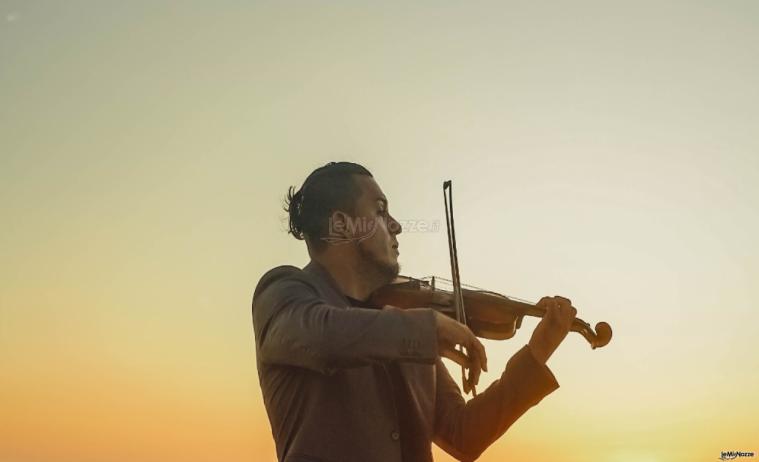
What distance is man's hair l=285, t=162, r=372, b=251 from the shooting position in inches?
169

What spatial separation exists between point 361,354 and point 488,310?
5.27ft

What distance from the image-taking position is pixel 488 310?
15.0 ft

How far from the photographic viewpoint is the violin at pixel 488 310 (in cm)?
453

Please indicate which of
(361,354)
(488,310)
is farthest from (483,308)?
(361,354)

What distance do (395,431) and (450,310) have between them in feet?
3.59

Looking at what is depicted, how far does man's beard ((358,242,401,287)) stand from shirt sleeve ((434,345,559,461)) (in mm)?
801

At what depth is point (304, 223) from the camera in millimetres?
4402

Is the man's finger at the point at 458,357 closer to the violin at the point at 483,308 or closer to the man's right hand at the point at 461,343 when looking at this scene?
the man's right hand at the point at 461,343

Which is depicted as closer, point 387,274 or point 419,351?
point 419,351

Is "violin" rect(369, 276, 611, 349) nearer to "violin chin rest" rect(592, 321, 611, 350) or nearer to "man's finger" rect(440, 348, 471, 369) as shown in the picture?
"violin chin rest" rect(592, 321, 611, 350)

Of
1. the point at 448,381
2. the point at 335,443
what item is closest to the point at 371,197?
the point at 448,381

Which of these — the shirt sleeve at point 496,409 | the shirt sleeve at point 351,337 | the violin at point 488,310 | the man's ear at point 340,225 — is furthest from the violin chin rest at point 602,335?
the shirt sleeve at point 351,337

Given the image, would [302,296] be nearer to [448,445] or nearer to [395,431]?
[395,431]

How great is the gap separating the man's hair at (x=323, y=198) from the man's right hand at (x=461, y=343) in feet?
3.88
